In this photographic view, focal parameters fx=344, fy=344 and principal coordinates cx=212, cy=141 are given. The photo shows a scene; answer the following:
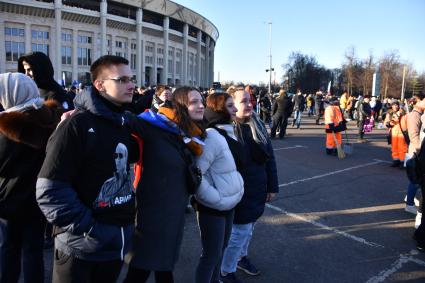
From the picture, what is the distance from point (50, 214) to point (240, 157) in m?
1.65

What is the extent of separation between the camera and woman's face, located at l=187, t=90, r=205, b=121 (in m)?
2.71

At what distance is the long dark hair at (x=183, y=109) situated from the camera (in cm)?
249

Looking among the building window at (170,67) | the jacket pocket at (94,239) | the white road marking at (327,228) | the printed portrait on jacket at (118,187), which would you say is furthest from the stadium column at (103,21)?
the jacket pocket at (94,239)

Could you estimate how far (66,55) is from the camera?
196 feet

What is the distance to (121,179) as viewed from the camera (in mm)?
2152

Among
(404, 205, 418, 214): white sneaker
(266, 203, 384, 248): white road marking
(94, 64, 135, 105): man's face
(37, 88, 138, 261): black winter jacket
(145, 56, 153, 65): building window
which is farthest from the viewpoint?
(145, 56, 153, 65): building window

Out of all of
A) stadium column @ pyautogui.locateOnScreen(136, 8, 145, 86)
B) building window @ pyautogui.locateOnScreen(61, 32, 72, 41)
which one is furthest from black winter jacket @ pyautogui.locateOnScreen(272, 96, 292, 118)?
building window @ pyautogui.locateOnScreen(61, 32, 72, 41)

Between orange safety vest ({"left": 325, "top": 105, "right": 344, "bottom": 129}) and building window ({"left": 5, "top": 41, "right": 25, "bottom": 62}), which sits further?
building window ({"left": 5, "top": 41, "right": 25, "bottom": 62})

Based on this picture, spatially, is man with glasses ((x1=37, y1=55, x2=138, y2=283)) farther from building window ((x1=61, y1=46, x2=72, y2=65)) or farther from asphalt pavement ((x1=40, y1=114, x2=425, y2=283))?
building window ((x1=61, y1=46, x2=72, y2=65))

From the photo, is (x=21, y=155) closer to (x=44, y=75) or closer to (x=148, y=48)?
(x=44, y=75)

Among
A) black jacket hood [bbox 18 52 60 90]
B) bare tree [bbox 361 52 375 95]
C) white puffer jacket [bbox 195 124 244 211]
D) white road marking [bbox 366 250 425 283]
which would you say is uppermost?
bare tree [bbox 361 52 375 95]

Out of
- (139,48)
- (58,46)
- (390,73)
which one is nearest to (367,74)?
(390,73)

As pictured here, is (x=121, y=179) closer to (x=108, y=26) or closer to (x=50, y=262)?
(x=50, y=262)

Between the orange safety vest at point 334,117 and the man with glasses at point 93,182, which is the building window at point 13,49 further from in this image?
the man with glasses at point 93,182
